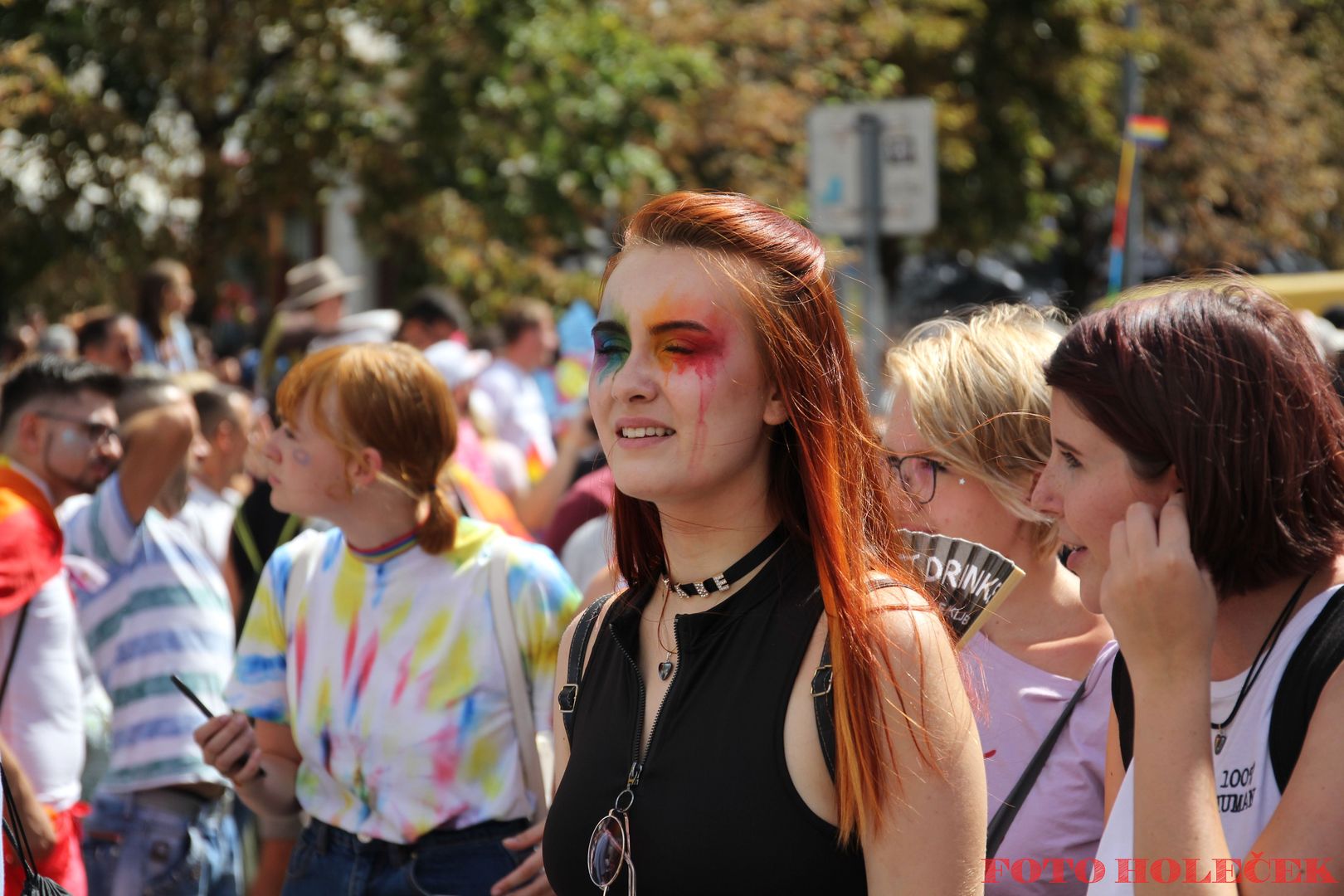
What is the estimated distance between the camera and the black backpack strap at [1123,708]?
6.84ft

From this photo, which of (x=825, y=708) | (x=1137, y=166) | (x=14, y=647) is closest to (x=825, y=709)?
(x=825, y=708)

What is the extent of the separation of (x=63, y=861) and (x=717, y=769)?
2.04 m

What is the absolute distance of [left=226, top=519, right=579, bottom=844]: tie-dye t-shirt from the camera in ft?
10.2

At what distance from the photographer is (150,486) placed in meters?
4.26

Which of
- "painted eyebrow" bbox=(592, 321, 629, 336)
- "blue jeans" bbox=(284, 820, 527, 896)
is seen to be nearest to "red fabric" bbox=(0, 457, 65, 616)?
"blue jeans" bbox=(284, 820, 527, 896)

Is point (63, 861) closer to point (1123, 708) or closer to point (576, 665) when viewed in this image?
point (576, 665)

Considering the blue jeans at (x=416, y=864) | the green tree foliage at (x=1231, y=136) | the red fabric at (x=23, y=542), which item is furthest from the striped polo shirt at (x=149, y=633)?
the green tree foliage at (x=1231, y=136)

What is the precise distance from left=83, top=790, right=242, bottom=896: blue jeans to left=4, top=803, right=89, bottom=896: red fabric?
1.19ft

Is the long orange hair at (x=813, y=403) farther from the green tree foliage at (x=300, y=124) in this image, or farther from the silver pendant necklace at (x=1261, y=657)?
the green tree foliage at (x=300, y=124)

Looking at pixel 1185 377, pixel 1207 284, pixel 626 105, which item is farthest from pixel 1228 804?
pixel 626 105

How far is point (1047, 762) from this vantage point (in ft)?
8.37

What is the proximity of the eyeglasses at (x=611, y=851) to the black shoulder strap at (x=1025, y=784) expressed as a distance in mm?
805

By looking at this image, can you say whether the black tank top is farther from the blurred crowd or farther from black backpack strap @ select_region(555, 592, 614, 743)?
the blurred crowd

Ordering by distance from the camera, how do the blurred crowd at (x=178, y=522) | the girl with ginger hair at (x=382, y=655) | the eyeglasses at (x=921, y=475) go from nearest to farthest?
the eyeglasses at (x=921, y=475) < the girl with ginger hair at (x=382, y=655) < the blurred crowd at (x=178, y=522)
